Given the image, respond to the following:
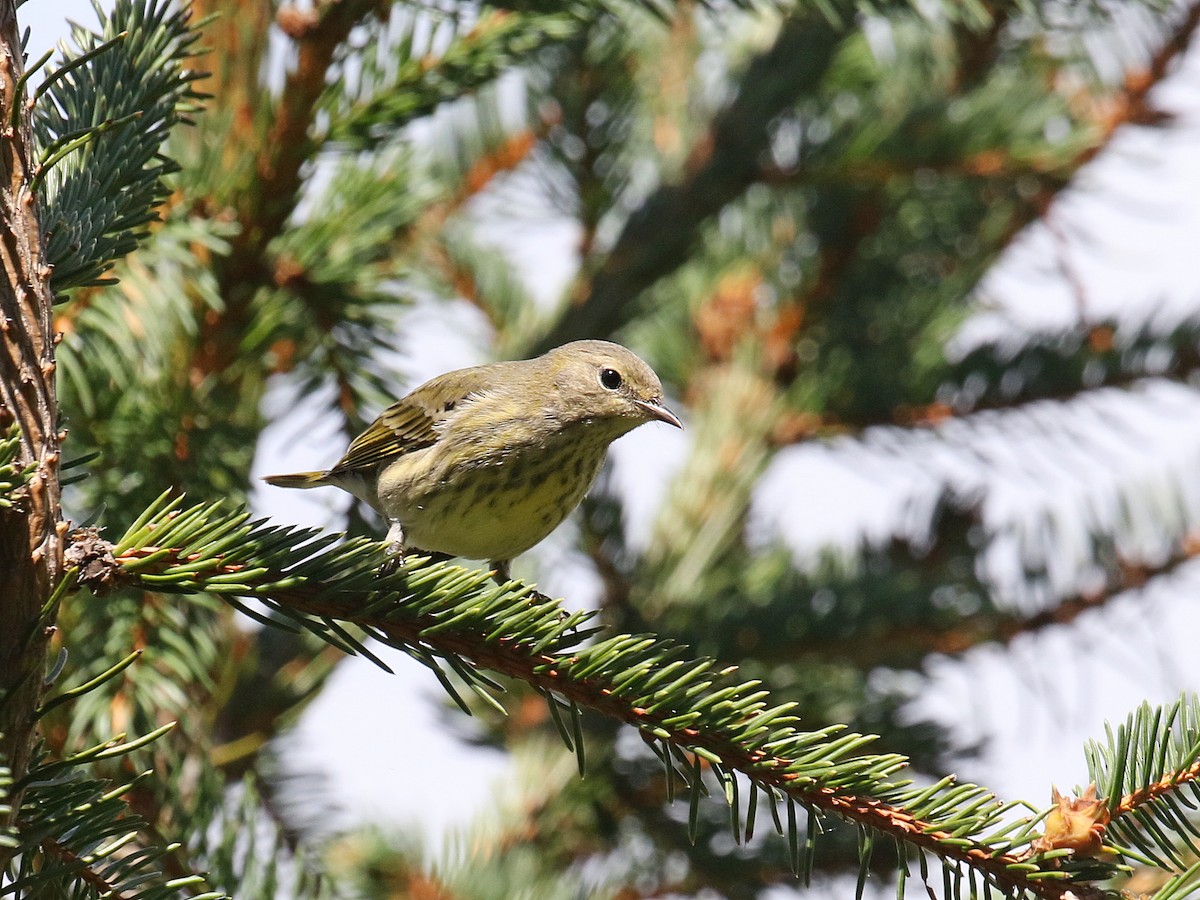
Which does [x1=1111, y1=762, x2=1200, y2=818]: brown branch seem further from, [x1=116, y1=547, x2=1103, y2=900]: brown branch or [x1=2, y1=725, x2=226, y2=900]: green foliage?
[x1=2, y1=725, x2=226, y2=900]: green foliage

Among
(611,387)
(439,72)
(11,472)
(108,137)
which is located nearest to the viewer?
(11,472)

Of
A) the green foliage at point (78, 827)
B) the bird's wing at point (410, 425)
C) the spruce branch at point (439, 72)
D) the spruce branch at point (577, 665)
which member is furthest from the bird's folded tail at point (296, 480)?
the green foliage at point (78, 827)

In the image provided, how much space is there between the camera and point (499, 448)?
3.68m

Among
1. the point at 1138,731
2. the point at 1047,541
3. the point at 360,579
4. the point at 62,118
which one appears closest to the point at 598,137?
the point at 1047,541

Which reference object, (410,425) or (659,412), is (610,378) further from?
(410,425)

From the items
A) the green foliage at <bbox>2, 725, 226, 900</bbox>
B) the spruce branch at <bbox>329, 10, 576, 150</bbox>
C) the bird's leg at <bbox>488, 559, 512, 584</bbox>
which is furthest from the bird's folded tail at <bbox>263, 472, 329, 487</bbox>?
the green foliage at <bbox>2, 725, 226, 900</bbox>

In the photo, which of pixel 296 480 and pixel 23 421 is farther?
pixel 296 480

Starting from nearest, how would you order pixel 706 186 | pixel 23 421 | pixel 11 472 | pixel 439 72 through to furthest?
pixel 11 472 → pixel 23 421 → pixel 439 72 → pixel 706 186

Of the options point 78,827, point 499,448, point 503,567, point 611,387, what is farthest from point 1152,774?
point 503,567

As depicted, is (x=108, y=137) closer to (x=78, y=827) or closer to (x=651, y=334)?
(x=78, y=827)

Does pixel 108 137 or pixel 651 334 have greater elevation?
pixel 108 137

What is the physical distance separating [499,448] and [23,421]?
212 centimetres

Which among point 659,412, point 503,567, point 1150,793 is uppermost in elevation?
point 1150,793

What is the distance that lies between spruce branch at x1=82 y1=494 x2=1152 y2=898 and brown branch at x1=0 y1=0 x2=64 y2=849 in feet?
0.39
